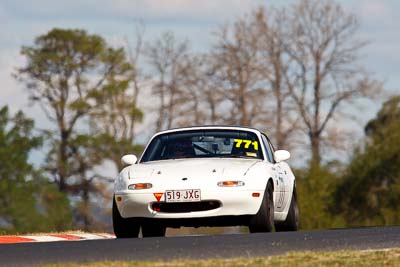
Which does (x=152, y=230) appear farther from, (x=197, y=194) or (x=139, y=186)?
(x=197, y=194)

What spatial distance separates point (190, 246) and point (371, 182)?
4395cm

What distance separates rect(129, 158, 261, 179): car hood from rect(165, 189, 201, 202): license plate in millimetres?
212

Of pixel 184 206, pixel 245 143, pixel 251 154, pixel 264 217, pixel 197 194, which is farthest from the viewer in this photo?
pixel 245 143

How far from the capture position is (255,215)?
14664 mm

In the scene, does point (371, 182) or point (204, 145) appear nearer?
point (204, 145)

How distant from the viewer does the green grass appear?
33.4 feet

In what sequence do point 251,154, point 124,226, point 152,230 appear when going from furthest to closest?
point 251,154 → point 152,230 → point 124,226

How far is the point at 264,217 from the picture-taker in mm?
14703

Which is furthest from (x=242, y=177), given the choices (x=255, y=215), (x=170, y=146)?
(x=170, y=146)

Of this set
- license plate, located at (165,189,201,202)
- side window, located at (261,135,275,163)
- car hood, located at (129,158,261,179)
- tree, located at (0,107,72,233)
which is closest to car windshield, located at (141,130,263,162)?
side window, located at (261,135,275,163)

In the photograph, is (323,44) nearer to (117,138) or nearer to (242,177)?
(117,138)

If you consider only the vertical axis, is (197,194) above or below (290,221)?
above

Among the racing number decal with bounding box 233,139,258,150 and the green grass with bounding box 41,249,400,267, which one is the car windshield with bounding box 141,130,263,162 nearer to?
the racing number decal with bounding box 233,139,258,150

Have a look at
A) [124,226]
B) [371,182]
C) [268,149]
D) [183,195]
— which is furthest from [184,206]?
[371,182]
